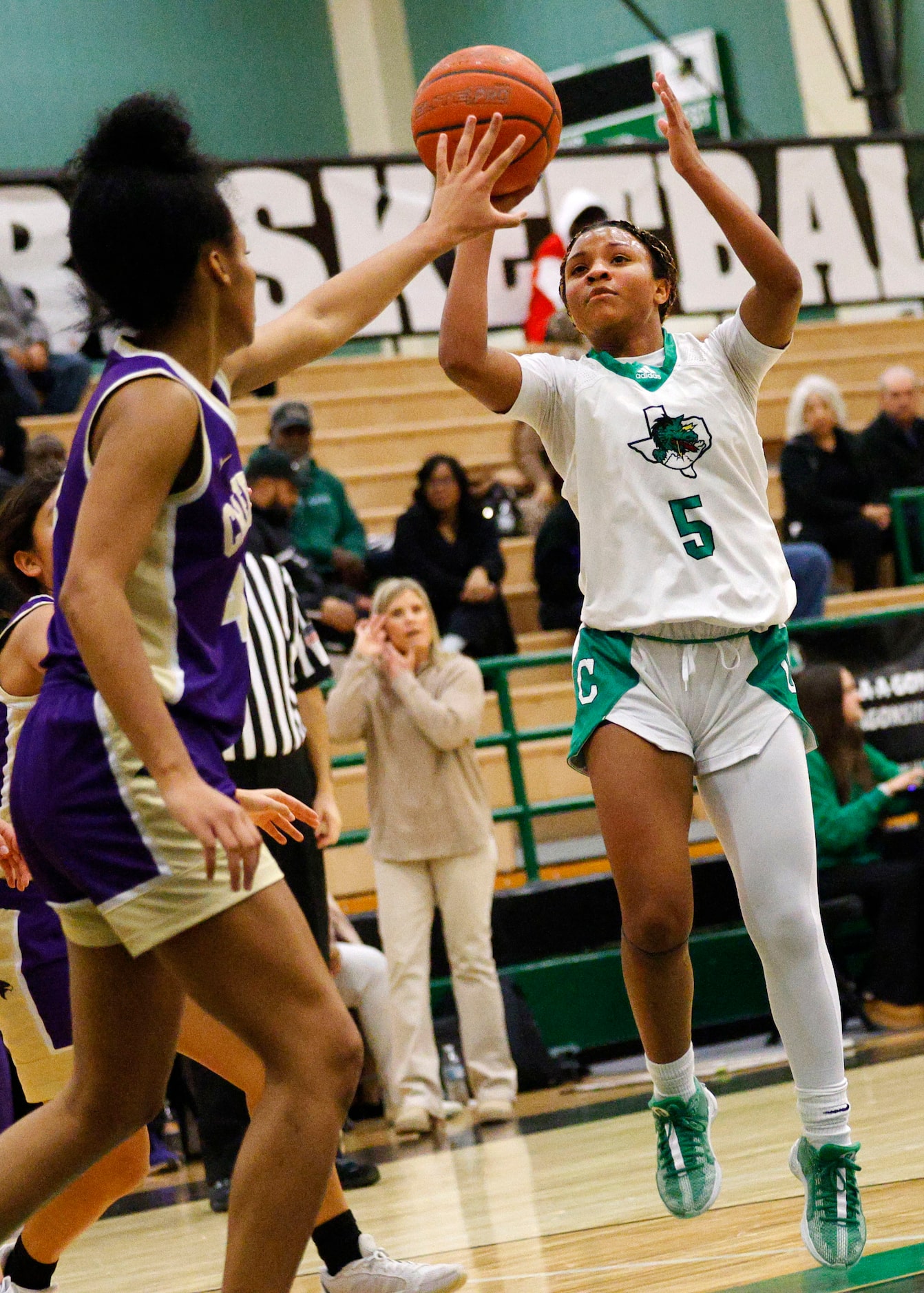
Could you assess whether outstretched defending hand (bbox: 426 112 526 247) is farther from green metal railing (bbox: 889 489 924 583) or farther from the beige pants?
green metal railing (bbox: 889 489 924 583)

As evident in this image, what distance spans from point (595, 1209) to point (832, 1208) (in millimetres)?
1226

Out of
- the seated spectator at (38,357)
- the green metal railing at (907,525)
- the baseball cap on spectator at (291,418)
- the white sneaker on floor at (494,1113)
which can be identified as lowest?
the white sneaker on floor at (494,1113)

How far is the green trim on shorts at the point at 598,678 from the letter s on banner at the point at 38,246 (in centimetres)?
765

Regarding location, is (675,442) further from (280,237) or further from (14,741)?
(280,237)

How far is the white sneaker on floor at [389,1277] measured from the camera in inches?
125

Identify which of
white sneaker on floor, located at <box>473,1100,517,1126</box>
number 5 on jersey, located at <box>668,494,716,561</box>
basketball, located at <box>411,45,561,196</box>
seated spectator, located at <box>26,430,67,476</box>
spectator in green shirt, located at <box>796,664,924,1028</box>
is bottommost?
white sneaker on floor, located at <box>473,1100,517,1126</box>

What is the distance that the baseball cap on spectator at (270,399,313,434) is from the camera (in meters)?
9.27

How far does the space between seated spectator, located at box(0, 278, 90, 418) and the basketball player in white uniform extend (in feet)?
23.8

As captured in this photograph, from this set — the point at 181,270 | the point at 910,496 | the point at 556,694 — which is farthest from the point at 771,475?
the point at 181,270

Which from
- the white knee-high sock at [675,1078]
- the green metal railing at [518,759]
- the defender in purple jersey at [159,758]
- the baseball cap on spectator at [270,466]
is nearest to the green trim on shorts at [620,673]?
the white knee-high sock at [675,1078]

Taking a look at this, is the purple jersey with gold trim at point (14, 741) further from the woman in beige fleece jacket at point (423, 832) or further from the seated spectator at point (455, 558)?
the seated spectator at point (455, 558)

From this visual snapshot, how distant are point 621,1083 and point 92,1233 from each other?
2244mm

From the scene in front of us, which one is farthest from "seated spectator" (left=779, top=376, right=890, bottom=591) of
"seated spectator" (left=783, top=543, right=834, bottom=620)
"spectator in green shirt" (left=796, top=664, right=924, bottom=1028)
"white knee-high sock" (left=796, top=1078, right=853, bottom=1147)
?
"white knee-high sock" (left=796, top=1078, right=853, bottom=1147)

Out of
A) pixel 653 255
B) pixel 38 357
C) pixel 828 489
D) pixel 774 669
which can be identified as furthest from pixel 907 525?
pixel 774 669
